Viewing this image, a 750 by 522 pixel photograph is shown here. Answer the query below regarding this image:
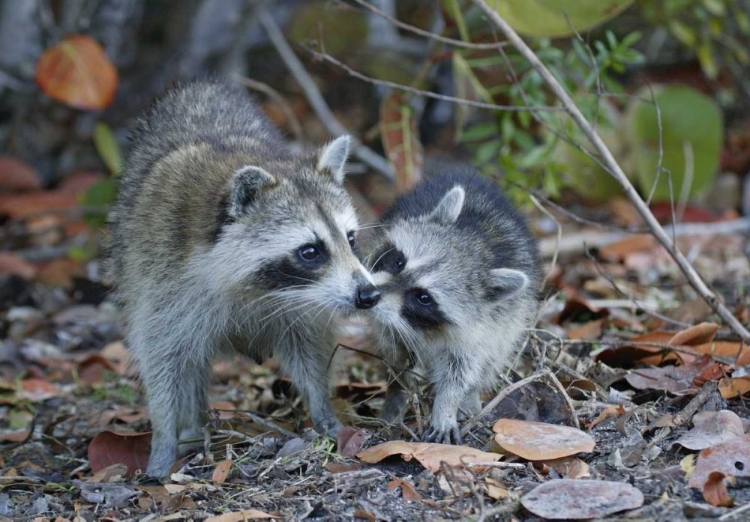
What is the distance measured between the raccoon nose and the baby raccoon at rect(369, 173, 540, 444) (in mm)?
140

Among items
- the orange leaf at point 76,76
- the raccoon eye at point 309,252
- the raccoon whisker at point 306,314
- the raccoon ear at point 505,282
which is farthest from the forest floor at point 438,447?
the orange leaf at point 76,76

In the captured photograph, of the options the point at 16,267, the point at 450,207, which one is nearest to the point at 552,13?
the point at 450,207

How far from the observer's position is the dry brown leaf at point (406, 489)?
412 centimetres

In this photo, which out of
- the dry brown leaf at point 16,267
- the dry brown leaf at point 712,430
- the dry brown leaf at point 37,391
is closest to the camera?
the dry brown leaf at point 712,430

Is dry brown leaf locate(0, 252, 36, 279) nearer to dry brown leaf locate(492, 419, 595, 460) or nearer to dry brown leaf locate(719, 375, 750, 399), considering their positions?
dry brown leaf locate(492, 419, 595, 460)

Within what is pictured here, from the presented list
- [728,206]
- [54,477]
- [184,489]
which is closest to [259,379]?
[54,477]

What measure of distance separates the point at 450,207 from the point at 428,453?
1530 millimetres

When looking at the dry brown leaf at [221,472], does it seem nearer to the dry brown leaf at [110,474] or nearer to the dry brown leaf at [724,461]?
the dry brown leaf at [110,474]

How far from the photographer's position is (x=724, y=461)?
4090mm

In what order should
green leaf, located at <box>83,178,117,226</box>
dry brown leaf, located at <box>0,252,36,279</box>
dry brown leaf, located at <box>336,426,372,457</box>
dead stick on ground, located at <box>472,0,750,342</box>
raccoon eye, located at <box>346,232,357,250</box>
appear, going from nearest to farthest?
dry brown leaf, located at <box>336,426,372,457</box>
raccoon eye, located at <box>346,232,357,250</box>
dead stick on ground, located at <box>472,0,750,342</box>
dry brown leaf, located at <box>0,252,36,279</box>
green leaf, located at <box>83,178,117,226</box>

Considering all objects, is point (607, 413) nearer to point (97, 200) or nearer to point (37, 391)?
point (37, 391)

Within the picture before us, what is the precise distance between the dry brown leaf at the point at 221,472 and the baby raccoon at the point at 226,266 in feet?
2.39

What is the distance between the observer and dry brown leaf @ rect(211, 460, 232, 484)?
4.56 m

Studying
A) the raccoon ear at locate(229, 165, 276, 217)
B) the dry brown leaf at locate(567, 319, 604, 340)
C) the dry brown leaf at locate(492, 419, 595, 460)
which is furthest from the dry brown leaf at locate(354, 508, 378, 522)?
the dry brown leaf at locate(567, 319, 604, 340)
